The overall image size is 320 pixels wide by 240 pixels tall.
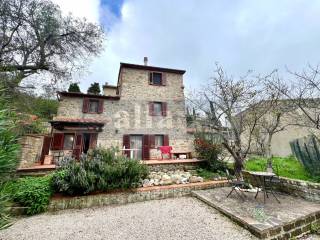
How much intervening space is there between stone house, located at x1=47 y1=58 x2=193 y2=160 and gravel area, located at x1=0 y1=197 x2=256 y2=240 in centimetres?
590

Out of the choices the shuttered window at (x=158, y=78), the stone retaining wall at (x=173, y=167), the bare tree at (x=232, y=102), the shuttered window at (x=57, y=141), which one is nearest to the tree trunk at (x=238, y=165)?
the bare tree at (x=232, y=102)

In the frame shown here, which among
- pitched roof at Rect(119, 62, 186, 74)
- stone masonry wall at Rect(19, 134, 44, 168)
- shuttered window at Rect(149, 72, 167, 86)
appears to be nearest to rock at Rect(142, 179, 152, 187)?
stone masonry wall at Rect(19, 134, 44, 168)

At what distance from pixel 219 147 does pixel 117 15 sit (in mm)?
9444

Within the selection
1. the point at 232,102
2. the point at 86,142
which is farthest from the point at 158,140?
the point at 232,102

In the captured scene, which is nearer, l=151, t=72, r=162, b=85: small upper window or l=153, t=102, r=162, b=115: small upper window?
l=153, t=102, r=162, b=115: small upper window

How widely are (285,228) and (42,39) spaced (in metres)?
13.7

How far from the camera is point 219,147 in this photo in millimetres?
8469

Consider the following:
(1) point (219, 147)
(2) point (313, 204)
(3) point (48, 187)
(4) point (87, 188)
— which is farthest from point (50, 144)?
(2) point (313, 204)

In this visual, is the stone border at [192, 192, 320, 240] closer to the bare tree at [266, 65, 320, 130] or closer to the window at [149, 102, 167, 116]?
the bare tree at [266, 65, 320, 130]

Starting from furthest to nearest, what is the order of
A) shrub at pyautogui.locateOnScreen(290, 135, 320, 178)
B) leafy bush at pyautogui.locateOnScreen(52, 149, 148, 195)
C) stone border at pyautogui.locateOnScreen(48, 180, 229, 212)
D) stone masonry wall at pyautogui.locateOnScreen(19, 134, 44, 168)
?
stone masonry wall at pyautogui.locateOnScreen(19, 134, 44, 168)
shrub at pyautogui.locateOnScreen(290, 135, 320, 178)
leafy bush at pyautogui.locateOnScreen(52, 149, 148, 195)
stone border at pyautogui.locateOnScreen(48, 180, 229, 212)

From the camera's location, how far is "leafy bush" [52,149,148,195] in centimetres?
548

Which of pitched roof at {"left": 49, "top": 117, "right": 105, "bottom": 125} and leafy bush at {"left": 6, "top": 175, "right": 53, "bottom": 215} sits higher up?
pitched roof at {"left": 49, "top": 117, "right": 105, "bottom": 125}

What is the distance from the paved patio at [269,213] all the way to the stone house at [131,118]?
5.61 meters

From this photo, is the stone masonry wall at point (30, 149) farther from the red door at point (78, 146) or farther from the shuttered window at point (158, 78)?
the shuttered window at point (158, 78)
